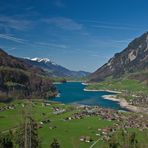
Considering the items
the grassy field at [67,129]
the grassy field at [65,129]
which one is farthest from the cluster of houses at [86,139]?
the grassy field at [65,129]

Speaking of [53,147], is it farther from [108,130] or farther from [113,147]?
[108,130]

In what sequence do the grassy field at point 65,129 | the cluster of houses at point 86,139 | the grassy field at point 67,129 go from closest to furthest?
1. the grassy field at point 67,129
2. the grassy field at point 65,129
3. the cluster of houses at point 86,139

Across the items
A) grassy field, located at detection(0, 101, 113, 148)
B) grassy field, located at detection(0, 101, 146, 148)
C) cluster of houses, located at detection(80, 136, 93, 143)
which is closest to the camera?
grassy field, located at detection(0, 101, 146, 148)

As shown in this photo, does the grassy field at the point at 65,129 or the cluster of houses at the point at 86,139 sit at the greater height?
the grassy field at the point at 65,129

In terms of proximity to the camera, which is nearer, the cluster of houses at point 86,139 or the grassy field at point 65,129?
the grassy field at point 65,129

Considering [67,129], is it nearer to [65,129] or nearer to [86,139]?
[65,129]

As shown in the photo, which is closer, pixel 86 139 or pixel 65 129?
pixel 86 139

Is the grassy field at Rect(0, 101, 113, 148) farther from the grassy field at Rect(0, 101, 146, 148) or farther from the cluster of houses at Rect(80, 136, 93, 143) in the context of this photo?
the cluster of houses at Rect(80, 136, 93, 143)

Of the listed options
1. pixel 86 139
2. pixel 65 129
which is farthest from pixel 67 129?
pixel 86 139

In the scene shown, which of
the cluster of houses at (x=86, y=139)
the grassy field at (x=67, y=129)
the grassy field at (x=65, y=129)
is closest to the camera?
the grassy field at (x=67, y=129)

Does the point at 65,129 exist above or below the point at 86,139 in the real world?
above

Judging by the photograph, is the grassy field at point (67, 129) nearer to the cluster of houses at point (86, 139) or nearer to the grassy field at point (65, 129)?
the grassy field at point (65, 129)

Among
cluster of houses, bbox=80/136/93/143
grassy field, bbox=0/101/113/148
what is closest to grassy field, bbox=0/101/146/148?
grassy field, bbox=0/101/113/148

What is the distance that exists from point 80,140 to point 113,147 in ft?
139
